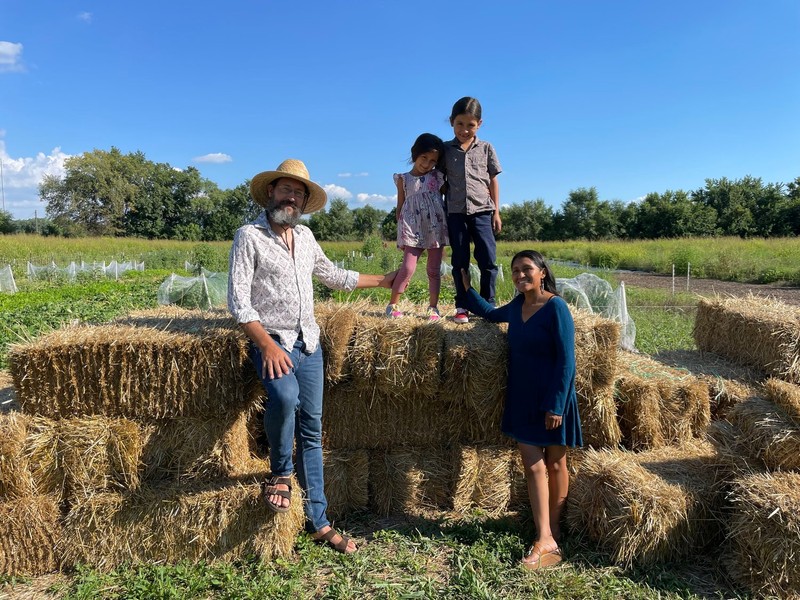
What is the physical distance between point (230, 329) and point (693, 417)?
3.68m

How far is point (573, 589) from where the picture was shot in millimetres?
2740

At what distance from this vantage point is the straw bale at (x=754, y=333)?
13.5ft

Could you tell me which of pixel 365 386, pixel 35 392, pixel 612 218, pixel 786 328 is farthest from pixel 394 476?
pixel 612 218

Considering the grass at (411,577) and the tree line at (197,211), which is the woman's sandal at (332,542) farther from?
the tree line at (197,211)

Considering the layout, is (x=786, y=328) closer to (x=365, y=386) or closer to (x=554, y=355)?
(x=554, y=355)

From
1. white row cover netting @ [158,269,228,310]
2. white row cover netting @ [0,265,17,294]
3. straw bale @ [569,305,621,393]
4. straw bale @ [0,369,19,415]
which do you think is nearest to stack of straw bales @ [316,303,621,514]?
straw bale @ [569,305,621,393]

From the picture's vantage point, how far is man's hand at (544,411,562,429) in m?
3.01

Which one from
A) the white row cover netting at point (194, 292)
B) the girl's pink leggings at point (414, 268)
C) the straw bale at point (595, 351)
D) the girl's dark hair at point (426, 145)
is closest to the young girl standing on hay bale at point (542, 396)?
the straw bale at point (595, 351)

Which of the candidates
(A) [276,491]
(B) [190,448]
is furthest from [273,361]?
(B) [190,448]

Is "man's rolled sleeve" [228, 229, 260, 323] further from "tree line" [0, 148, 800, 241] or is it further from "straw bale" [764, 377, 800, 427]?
"tree line" [0, 148, 800, 241]

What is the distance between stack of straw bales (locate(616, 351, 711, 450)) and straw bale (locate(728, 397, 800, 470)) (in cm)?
55

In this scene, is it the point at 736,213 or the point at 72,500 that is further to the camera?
the point at 736,213

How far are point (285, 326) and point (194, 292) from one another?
5.92 m

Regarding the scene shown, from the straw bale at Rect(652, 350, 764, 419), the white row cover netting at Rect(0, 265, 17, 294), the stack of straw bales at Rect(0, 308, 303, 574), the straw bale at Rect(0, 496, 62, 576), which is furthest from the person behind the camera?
the white row cover netting at Rect(0, 265, 17, 294)
